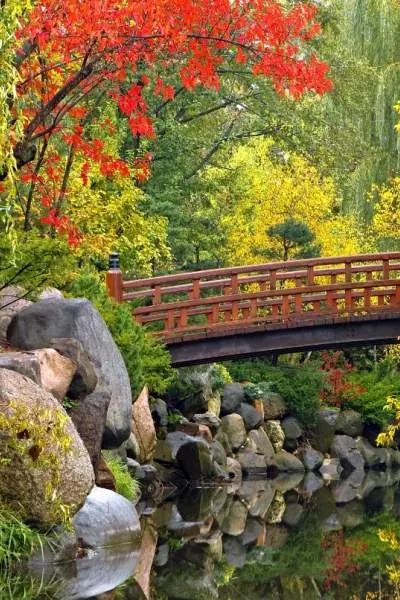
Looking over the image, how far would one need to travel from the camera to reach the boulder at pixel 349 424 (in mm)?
29750

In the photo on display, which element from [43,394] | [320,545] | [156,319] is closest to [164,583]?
[43,394]

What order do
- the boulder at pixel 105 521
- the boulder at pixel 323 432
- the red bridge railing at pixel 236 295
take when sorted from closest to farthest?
1. the boulder at pixel 105 521
2. the red bridge railing at pixel 236 295
3. the boulder at pixel 323 432

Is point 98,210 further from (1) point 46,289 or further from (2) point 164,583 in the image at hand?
(2) point 164,583

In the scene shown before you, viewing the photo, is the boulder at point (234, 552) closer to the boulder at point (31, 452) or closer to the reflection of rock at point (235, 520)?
the reflection of rock at point (235, 520)

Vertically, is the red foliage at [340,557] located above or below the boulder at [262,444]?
above

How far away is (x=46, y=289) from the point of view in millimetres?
17172

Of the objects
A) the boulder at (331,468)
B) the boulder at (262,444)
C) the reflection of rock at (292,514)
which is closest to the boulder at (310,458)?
the boulder at (331,468)

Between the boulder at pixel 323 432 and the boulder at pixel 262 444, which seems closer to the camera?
the boulder at pixel 262 444

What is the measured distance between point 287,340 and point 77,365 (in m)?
9.11

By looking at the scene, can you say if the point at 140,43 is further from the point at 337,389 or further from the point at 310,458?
the point at 337,389

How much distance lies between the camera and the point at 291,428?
28.6 metres

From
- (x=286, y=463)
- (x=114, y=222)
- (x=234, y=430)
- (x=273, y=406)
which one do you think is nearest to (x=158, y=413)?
(x=114, y=222)

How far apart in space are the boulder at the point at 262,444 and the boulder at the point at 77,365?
12.0 meters

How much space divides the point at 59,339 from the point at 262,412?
13177mm
